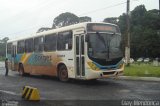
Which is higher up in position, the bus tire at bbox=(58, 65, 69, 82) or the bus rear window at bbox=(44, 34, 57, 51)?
the bus rear window at bbox=(44, 34, 57, 51)

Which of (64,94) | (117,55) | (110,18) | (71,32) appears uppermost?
(110,18)

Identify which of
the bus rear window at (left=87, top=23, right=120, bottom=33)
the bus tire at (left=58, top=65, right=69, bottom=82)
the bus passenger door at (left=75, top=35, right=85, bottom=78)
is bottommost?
the bus tire at (left=58, top=65, right=69, bottom=82)

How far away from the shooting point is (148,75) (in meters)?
22.5

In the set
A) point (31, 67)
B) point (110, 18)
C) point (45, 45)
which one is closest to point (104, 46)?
point (45, 45)

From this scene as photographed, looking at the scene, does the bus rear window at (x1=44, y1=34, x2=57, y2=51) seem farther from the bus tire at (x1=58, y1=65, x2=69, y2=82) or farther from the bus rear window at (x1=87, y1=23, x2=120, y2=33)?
the bus rear window at (x1=87, y1=23, x2=120, y2=33)

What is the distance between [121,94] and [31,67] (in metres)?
12.0

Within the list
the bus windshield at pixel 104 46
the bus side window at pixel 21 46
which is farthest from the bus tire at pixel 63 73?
the bus side window at pixel 21 46

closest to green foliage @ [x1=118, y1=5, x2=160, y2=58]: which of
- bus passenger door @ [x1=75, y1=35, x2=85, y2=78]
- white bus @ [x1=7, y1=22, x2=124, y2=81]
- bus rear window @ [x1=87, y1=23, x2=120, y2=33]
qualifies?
white bus @ [x1=7, y1=22, x2=124, y2=81]

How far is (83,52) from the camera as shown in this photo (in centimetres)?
1797

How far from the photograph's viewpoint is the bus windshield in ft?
57.8

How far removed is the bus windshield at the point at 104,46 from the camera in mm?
17625

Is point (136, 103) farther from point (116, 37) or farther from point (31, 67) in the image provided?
point (31, 67)

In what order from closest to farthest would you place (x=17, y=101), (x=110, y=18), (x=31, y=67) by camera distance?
(x=17, y=101), (x=31, y=67), (x=110, y=18)

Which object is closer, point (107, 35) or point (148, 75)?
point (107, 35)
